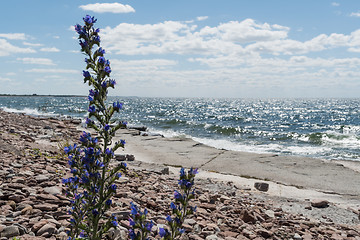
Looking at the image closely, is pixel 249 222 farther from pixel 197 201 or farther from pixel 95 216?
pixel 95 216

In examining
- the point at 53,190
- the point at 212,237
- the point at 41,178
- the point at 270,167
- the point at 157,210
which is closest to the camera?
the point at 212,237

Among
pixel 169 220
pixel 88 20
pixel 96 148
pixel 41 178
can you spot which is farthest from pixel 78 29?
pixel 41 178

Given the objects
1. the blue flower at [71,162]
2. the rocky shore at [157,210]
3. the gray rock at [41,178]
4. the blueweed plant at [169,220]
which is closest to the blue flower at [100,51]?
the blue flower at [71,162]

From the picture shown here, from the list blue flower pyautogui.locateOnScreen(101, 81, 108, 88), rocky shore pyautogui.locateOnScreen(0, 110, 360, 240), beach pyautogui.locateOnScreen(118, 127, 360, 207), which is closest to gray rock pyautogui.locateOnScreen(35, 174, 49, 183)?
rocky shore pyautogui.locateOnScreen(0, 110, 360, 240)

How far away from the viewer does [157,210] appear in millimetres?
4977

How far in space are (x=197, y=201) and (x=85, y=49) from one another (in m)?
4.02

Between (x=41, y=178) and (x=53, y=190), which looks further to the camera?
(x=41, y=178)

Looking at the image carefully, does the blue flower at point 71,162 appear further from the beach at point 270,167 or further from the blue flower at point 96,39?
the beach at point 270,167

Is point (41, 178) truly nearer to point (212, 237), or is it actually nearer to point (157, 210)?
point (157, 210)

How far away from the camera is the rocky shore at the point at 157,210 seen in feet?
12.5

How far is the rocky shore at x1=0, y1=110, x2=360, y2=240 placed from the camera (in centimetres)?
381

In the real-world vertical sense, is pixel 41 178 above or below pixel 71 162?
below

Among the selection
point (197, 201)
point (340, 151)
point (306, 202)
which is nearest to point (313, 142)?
point (340, 151)

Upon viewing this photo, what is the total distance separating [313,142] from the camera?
80.8 ft
